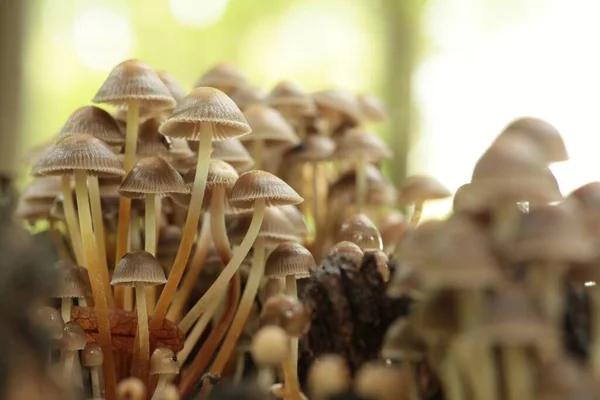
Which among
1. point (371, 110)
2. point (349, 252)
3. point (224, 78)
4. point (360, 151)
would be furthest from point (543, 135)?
point (371, 110)

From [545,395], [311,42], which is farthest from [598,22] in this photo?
[545,395]

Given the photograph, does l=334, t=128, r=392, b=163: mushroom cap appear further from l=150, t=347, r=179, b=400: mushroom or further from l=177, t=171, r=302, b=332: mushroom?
l=150, t=347, r=179, b=400: mushroom

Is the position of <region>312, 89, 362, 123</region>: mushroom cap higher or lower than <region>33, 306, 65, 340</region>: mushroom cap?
higher

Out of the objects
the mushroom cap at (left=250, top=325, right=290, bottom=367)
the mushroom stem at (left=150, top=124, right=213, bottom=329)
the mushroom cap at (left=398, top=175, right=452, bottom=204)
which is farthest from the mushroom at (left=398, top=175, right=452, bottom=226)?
the mushroom cap at (left=250, top=325, right=290, bottom=367)

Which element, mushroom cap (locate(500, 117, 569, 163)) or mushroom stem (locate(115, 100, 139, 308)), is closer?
mushroom cap (locate(500, 117, 569, 163))

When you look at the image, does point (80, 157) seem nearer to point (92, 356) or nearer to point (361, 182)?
point (92, 356)
